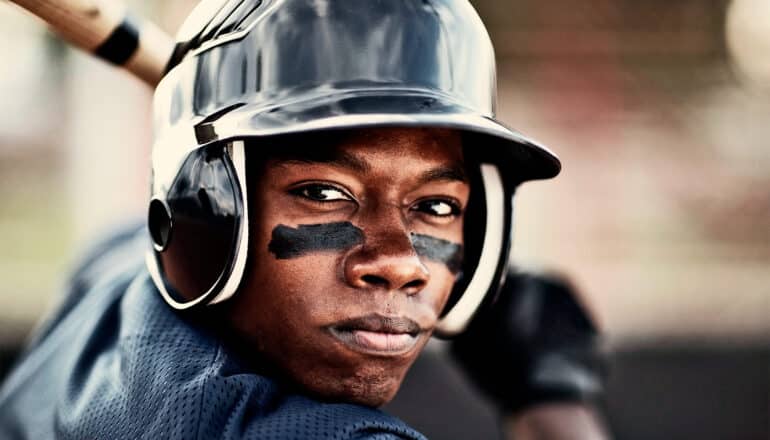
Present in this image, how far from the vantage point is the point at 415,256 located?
1371 millimetres

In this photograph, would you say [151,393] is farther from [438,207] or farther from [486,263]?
[486,263]

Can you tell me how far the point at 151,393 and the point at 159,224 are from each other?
1.04ft

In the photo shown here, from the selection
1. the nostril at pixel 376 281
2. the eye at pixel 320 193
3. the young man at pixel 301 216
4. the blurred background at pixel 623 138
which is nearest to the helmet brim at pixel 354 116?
the young man at pixel 301 216

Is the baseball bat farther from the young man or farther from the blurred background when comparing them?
the blurred background

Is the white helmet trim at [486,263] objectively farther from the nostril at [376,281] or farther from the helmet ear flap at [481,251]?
the nostril at [376,281]

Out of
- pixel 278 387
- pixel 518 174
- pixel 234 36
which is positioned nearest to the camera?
pixel 278 387

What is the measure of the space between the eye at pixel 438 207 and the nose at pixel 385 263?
90 mm

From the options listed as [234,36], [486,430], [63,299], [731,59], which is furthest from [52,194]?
[234,36]

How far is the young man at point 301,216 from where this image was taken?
1.32 metres

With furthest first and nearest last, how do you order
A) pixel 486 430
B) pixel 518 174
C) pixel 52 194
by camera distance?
pixel 52 194
pixel 486 430
pixel 518 174

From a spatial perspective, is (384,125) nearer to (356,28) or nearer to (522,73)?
(356,28)

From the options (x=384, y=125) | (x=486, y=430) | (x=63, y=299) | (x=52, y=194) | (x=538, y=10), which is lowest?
(x=52, y=194)

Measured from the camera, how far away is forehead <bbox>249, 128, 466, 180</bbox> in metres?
1.36

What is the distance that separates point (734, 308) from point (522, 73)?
184cm
